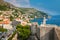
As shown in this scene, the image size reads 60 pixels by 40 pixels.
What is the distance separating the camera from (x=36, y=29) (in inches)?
722

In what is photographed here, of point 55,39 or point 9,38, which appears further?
point 9,38

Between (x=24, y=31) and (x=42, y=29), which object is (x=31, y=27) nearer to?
(x=24, y=31)

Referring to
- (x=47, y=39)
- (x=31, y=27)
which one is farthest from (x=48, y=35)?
(x=31, y=27)

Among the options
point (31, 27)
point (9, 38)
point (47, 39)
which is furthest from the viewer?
point (31, 27)

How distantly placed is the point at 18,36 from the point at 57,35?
4415 millimetres

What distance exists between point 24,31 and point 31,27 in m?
0.69

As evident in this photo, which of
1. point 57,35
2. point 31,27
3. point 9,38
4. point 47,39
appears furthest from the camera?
point 31,27

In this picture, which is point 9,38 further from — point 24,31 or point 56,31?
point 56,31

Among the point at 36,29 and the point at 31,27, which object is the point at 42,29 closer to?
the point at 36,29

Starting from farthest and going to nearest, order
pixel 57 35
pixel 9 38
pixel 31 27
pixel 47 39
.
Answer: pixel 31 27 → pixel 9 38 → pixel 47 39 → pixel 57 35

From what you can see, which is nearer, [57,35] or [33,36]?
[57,35]

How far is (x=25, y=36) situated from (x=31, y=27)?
1322 mm

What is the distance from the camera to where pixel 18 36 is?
18.7m

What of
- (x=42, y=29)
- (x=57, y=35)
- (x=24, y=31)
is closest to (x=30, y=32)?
(x=24, y=31)
